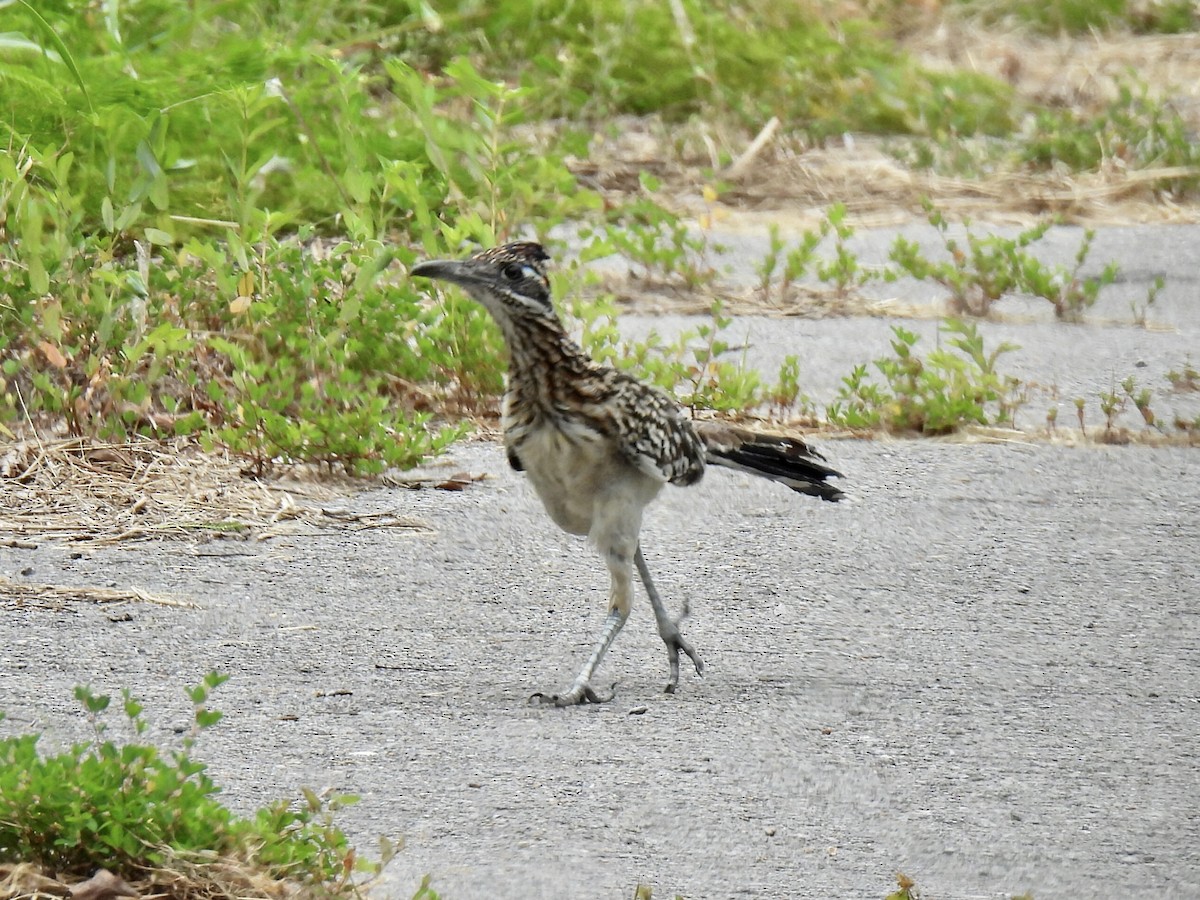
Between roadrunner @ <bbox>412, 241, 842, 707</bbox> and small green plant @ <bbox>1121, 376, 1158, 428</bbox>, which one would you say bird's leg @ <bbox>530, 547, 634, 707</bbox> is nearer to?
roadrunner @ <bbox>412, 241, 842, 707</bbox>

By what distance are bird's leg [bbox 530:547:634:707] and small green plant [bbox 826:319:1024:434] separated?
97.5 inches

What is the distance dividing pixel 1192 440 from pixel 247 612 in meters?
3.87

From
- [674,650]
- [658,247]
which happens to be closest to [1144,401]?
[674,650]

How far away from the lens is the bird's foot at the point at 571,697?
4.80 metres

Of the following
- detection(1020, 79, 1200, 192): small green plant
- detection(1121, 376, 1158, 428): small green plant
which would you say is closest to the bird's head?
detection(1121, 376, 1158, 428): small green plant

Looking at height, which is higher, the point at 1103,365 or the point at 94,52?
the point at 94,52

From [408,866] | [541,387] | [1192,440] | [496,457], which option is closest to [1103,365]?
Answer: [1192,440]

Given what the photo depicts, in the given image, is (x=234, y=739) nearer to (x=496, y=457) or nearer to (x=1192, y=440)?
(x=496, y=457)

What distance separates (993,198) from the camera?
37.8 ft

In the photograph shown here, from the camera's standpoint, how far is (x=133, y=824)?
11.4ft

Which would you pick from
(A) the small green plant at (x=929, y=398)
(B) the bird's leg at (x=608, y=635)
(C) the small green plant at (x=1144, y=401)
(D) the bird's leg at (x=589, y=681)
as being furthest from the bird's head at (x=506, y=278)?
(C) the small green plant at (x=1144, y=401)

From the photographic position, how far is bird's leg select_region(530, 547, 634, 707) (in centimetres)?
481

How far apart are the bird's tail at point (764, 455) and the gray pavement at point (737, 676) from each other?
0.41 meters

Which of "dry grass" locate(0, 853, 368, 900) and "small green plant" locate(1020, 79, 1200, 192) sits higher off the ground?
"small green plant" locate(1020, 79, 1200, 192)
